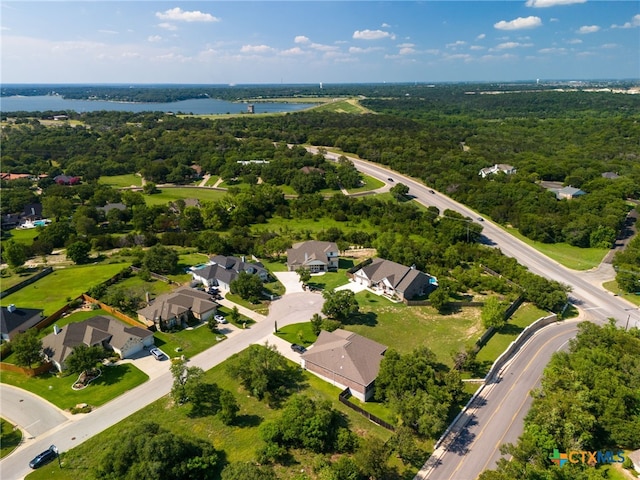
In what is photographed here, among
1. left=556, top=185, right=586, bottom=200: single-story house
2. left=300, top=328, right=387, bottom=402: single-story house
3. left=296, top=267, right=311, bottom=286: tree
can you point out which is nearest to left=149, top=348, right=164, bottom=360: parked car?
left=300, top=328, right=387, bottom=402: single-story house

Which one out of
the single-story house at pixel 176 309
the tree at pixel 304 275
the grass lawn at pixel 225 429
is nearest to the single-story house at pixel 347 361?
the grass lawn at pixel 225 429

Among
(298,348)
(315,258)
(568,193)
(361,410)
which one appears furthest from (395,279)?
(568,193)

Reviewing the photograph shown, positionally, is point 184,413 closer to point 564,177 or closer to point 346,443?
point 346,443

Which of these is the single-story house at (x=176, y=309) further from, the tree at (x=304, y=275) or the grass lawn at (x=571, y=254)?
the grass lawn at (x=571, y=254)

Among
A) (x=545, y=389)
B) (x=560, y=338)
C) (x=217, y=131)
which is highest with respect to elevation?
(x=217, y=131)

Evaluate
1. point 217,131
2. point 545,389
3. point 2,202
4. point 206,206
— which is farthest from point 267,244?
point 217,131

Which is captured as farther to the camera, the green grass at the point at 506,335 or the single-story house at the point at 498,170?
the single-story house at the point at 498,170
